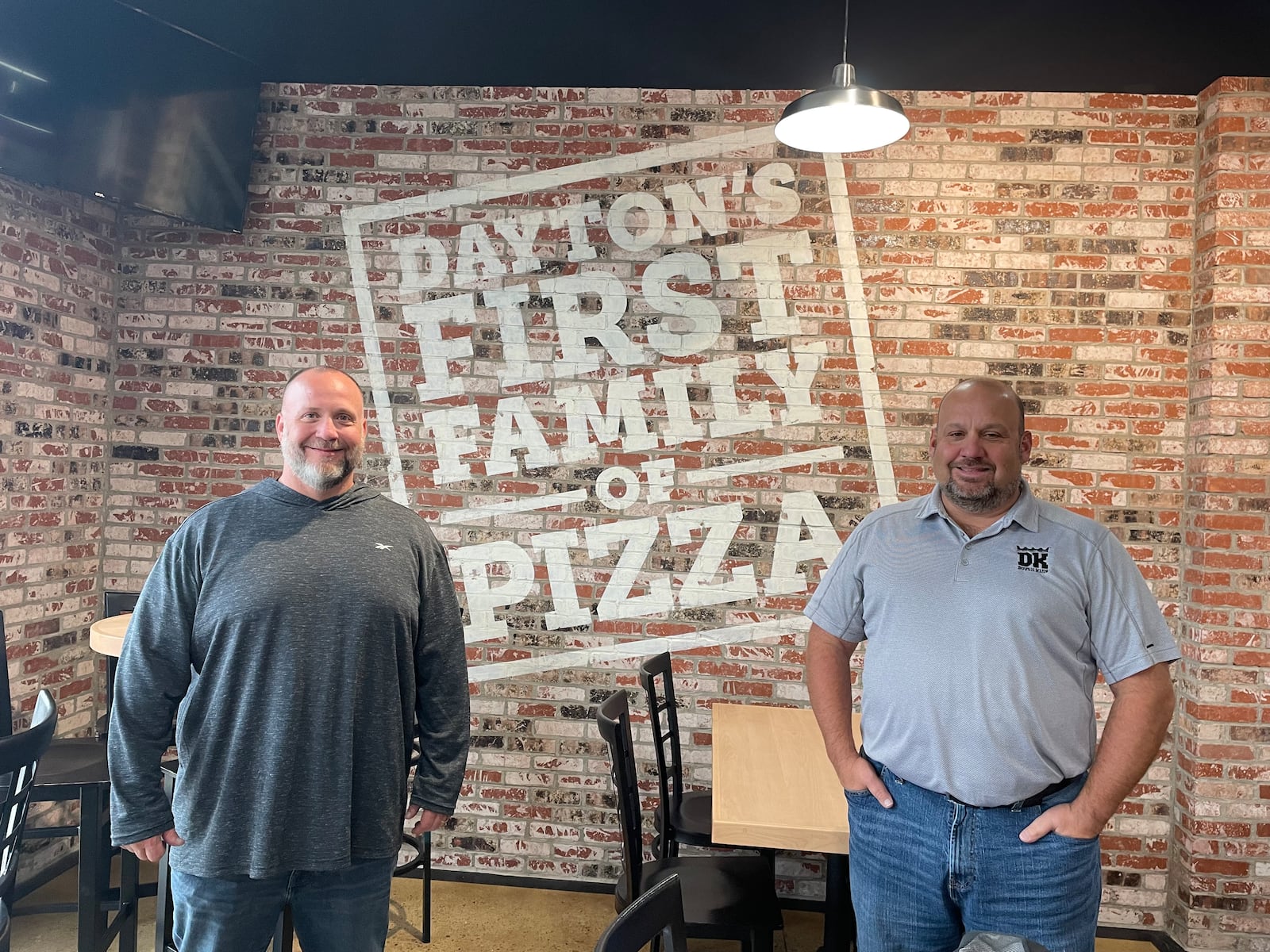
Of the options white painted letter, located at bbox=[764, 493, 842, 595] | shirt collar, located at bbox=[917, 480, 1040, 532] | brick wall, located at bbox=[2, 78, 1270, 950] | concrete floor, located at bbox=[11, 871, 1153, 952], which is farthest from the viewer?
white painted letter, located at bbox=[764, 493, 842, 595]

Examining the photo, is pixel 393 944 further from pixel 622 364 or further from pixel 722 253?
pixel 722 253

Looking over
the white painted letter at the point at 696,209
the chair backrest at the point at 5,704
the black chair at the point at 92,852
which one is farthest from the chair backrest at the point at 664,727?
the chair backrest at the point at 5,704

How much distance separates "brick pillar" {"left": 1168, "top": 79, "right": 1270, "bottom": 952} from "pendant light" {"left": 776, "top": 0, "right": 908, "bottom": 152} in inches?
59.1

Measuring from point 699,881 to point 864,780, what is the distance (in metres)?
0.73

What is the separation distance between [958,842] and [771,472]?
5.83 feet

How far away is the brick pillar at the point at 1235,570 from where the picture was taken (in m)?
3.02

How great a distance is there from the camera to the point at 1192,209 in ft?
10.5

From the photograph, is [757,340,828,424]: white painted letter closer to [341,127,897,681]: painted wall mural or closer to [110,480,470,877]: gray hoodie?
[341,127,897,681]: painted wall mural

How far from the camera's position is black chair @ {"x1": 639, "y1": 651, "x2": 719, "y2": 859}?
2740 mm

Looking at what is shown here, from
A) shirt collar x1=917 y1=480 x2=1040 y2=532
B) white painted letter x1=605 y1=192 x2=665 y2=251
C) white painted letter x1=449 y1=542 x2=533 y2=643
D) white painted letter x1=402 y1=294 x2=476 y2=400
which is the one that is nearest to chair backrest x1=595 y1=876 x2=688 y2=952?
shirt collar x1=917 y1=480 x2=1040 y2=532

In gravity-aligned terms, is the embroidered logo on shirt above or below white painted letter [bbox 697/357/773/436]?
below

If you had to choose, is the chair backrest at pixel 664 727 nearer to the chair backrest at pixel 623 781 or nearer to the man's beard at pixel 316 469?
the chair backrest at pixel 623 781

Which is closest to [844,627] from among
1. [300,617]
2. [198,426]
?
[300,617]

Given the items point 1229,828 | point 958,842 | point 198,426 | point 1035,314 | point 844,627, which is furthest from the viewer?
point 198,426
